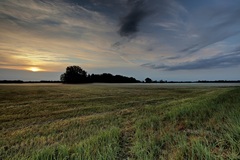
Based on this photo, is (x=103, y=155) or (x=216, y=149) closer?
(x=216, y=149)

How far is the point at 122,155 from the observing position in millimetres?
4707

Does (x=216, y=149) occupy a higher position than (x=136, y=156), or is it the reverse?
(x=216, y=149)

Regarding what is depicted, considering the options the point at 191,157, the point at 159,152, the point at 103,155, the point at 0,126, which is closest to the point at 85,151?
the point at 103,155

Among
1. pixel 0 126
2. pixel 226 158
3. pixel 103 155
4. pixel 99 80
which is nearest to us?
pixel 226 158

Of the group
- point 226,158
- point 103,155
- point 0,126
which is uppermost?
point 226,158

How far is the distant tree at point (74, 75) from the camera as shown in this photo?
513ft

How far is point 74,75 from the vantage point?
159m

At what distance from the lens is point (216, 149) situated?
413 cm

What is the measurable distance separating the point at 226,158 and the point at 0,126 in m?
11.8

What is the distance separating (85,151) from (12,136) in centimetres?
537

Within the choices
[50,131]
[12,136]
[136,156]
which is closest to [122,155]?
[136,156]

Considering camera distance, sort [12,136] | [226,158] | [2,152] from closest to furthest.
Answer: [226,158], [2,152], [12,136]

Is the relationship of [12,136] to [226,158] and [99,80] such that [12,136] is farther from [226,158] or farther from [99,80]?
[99,80]

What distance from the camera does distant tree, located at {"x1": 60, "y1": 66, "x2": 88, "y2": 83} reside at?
156500 millimetres
